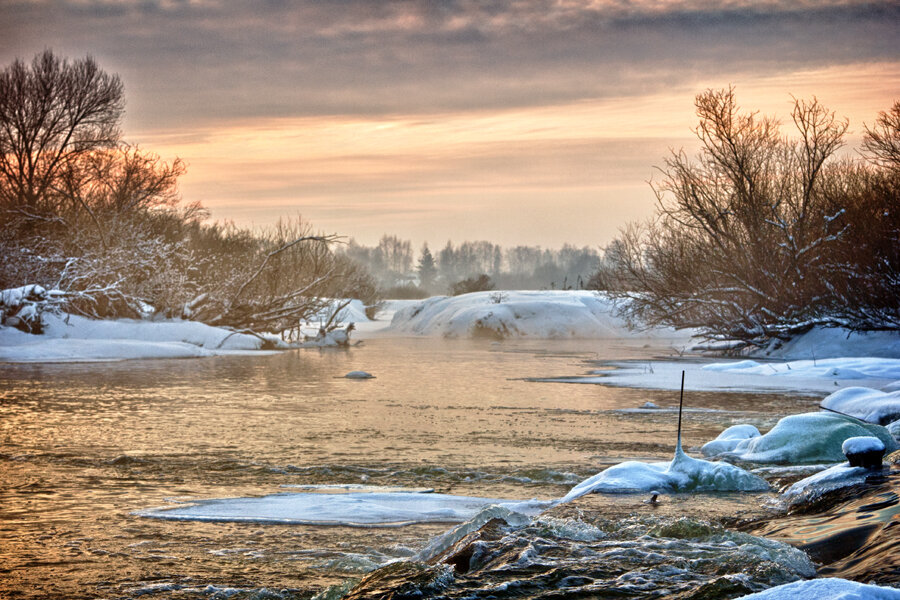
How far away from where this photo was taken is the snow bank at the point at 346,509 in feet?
22.7

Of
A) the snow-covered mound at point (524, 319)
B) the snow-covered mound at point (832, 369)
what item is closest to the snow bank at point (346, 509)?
the snow-covered mound at point (832, 369)

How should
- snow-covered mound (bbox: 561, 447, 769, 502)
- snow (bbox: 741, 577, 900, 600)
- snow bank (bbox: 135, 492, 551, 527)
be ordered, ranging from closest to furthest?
snow (bbox: 741, 577, 900, 600) → snow bank (bbox: 135, 492, 551, 527) → snow-covered mound (bbox: 561, 447, 769, 502)

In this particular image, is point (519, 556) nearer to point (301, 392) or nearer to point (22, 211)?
point (301, 392)

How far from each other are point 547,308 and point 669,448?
39.3 m

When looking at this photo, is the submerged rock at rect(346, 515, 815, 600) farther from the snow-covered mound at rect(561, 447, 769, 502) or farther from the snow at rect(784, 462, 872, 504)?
the snow-covered mound at rect(561, 447, 769, 502)

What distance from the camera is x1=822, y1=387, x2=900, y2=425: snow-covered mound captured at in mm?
11516

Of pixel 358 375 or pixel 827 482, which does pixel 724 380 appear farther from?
pixel 827 482

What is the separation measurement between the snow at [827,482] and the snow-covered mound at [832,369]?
12115 mm

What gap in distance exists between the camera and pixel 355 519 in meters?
6.97

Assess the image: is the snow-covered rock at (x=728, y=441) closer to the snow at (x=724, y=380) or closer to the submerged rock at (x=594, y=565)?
the submerged rock at (x=594, y=565)

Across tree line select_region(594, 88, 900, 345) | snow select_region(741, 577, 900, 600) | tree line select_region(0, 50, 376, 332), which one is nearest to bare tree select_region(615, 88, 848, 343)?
tree line select_region(594, 88, 900, 345)

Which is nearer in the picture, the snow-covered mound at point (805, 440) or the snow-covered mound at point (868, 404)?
the snow-covered mound at point (805, 440)

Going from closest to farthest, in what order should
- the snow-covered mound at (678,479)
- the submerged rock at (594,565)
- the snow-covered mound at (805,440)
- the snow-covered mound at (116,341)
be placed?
the submerged rock at (594,565), the snow-covered mound at (678,479), the snow-covered mound at (805,440), the snow-covered mound at (116,341)

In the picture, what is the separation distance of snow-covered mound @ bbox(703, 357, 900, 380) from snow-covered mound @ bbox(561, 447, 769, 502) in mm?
11715
